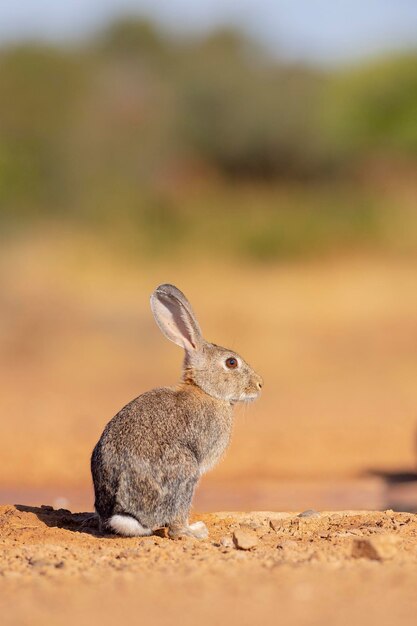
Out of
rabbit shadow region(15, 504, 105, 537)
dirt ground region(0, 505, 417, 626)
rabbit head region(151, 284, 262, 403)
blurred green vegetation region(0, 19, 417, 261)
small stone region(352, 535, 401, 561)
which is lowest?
dirt ground region(0, 505, 417, 626)

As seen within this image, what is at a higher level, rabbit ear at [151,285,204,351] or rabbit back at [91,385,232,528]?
rabbit ear at [151,285,204,351]

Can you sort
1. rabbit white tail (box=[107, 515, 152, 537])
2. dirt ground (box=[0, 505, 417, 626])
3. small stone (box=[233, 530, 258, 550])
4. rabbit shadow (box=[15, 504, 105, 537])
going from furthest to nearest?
1. rabbit shadow (box=[15, 504, 105, 537])
2. rabbit white tail (box=[107, 515, 152, 537])
3. small stone (box=[233, 530, 258, 550])
4. dirt ground (box=[0, 505, 417, 626])

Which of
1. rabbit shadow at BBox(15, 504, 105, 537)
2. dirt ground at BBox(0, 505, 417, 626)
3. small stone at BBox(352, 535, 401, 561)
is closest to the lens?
dirt ground at BBox(0, 505, 417, 626)

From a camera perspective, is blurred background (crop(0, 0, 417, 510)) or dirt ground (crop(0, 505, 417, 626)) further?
blurred background (crop(0, 0, 417, 510))

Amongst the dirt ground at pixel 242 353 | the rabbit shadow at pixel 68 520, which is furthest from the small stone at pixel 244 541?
the dirt ground at pixel 242 353

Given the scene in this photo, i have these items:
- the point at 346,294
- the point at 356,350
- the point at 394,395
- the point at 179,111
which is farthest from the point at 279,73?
the point at 394,395

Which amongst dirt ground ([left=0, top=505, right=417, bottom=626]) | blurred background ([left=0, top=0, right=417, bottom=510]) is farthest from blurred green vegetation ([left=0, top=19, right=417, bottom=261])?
dirt ground ([left=0, top=505, right=417, bottom=626])

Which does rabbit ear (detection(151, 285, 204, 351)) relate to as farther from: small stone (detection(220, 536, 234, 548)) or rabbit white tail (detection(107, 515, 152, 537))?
small stone (detection(220, 536, 234, 548))
